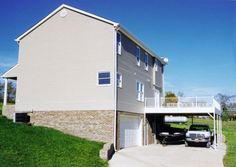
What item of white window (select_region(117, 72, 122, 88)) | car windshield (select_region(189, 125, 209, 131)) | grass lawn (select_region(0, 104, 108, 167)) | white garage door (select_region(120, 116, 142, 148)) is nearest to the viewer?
grass lawn (select_region(0, 104, 108, 167))

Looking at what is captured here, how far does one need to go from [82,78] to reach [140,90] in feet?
19.2

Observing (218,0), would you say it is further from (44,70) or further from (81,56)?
(44,70)

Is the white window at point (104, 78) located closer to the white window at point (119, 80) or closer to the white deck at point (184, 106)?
the white window at point (119, 80)

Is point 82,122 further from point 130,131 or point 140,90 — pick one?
point 140,90

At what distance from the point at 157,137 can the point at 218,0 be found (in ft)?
67.7

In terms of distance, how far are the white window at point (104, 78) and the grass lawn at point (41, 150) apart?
13.5 feet

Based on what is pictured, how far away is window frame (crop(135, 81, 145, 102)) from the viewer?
2485cm

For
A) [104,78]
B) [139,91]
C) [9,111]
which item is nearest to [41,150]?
[104,78]

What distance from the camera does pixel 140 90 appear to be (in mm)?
25625

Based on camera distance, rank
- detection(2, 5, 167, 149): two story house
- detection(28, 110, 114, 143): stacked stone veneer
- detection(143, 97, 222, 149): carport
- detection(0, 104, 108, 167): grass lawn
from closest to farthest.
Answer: detection(0, 104, 108, 167): grass lawn < detection(28, 110, 114, 143): stacked stone veneer < detection(2, 5, 167, 149): two story house < detection(143, 97, 222, 149): carport

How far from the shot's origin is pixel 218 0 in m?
9.84

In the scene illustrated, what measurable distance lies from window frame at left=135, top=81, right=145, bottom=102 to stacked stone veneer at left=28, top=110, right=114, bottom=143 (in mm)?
4883

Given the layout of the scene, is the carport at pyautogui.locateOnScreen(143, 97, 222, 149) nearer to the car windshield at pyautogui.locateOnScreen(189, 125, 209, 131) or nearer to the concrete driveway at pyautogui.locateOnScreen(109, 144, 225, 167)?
the car windshield at pyautogui.locateOnScreen(189, 125, 209, 131)

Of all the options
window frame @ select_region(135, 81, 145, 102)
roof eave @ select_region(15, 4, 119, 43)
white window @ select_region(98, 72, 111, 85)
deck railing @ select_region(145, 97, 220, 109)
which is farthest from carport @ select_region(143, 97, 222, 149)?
roof eave @ select_region(15, 4, 119, 43)
